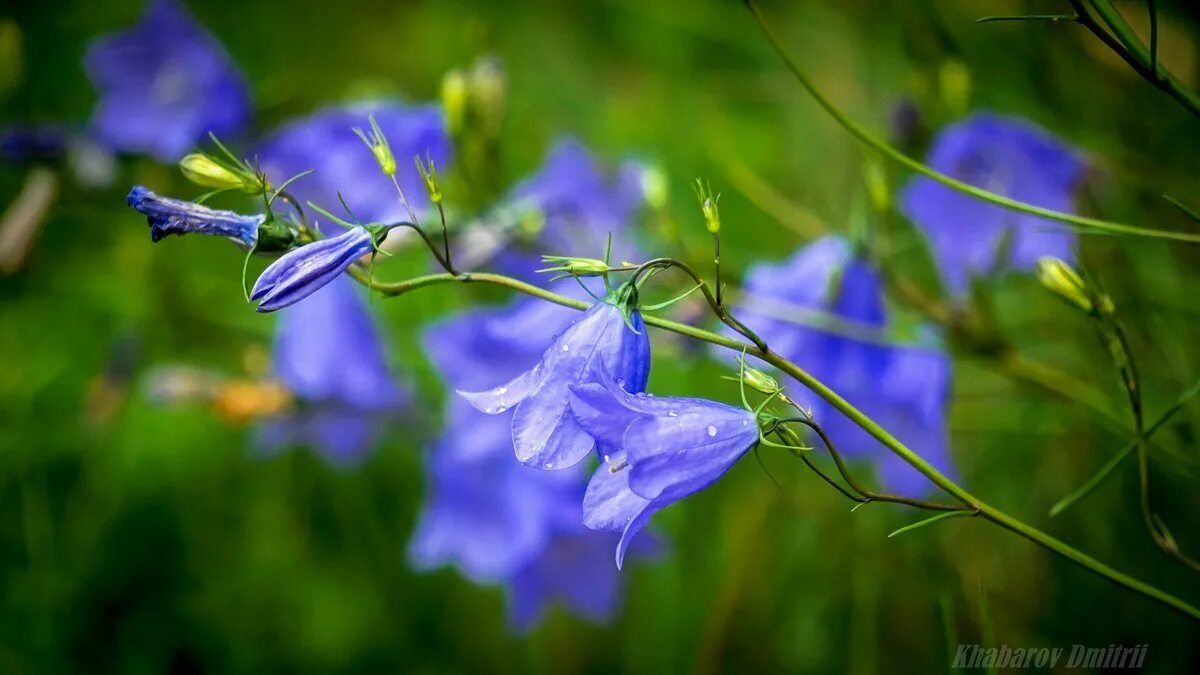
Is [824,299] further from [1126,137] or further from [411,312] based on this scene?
[411,312]

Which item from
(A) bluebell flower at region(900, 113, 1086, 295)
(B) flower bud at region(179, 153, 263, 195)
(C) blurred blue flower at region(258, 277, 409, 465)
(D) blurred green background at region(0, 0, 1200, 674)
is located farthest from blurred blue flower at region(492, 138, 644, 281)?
(B) flower bud at region(179, 153, 263, 195)

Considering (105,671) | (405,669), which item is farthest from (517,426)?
(105,671)

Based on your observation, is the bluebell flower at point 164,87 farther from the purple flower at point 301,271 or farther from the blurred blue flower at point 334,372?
the purple flower at point 301,271

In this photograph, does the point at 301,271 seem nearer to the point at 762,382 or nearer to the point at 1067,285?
the point at 762,382

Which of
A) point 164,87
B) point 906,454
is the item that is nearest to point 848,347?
point 906,454

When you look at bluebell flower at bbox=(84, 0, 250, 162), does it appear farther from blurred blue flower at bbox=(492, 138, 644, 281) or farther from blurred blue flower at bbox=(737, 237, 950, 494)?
blurred blue flower at bbox=(737, 237, 950, 494)

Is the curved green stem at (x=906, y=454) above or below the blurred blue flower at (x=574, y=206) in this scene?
above

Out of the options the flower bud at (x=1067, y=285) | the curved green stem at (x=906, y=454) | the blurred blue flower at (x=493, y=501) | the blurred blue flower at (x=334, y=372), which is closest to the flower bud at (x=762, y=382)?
the curved green stem at (x=906, y=454)
